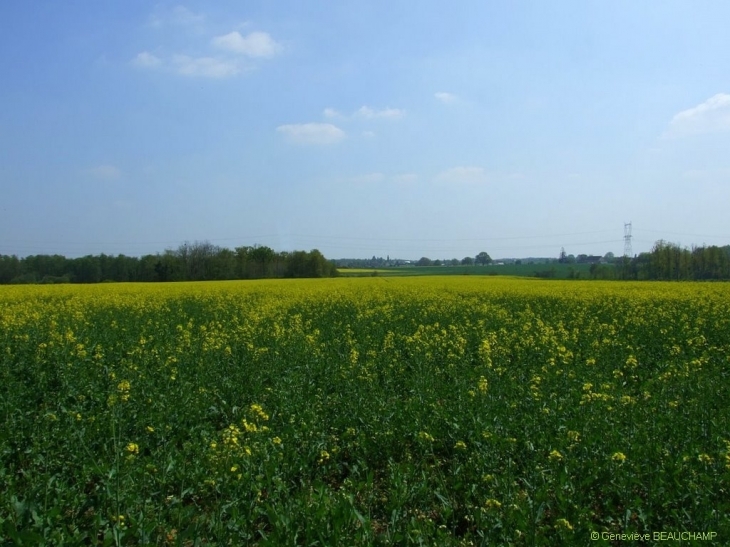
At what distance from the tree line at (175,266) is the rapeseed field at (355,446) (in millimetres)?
55705

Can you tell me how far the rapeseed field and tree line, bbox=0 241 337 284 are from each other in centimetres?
5570

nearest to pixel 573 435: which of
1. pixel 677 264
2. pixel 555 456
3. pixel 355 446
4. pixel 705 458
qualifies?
pixel 555 456

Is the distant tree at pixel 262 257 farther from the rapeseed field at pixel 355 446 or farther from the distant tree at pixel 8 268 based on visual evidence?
the rapeseed field at pixel 355 446

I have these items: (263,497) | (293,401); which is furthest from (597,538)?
(293,401)

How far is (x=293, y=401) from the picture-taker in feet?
20.7

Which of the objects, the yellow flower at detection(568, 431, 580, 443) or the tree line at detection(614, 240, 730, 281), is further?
the tree line at detection(614, 240, 730, 281)

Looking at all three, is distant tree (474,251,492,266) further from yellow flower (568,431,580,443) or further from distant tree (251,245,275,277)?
yellow flower (568,431,580,443)

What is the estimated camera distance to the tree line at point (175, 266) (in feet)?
188

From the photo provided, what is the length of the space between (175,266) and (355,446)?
64.0m

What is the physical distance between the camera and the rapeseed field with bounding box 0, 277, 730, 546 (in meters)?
3.55

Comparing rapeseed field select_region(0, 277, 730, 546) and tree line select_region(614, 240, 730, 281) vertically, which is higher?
tree line select_region(614, 240, 730, 281)

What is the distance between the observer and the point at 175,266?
64.4m

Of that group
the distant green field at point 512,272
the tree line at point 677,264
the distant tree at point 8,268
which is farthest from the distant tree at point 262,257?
the tree line at point 677,264

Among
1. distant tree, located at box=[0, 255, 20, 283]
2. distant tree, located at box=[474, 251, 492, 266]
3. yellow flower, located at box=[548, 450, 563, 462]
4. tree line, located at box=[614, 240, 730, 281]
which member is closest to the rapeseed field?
yellow flower, located at box=[548, 450, 563, 462]
